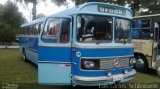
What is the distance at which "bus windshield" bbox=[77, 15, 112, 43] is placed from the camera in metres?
6.80

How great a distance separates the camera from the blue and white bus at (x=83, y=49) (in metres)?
6.74

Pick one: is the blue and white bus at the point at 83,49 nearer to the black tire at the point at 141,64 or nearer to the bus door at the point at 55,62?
the bus door at the point at 55,62

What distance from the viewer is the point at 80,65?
6.71 m

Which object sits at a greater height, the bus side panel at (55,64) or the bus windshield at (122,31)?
the bus windshield at (122,31)

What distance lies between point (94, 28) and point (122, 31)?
1.20 metres

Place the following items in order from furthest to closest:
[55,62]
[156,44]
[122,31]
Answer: [156,44], [122,31], [55,62]

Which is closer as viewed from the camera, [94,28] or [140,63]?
[94,28]

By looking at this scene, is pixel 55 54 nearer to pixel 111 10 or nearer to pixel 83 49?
pixel 83 49

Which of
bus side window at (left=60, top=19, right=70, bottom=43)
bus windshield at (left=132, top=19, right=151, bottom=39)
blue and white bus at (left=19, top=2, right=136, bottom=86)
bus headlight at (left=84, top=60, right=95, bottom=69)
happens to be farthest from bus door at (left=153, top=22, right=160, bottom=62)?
bus side window at (left=60, top=19, right=70, bottom=43)

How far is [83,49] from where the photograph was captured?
21.8ft

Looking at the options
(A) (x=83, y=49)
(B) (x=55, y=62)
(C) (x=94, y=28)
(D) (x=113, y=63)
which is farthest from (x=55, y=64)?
(D) (x=113, y=63)

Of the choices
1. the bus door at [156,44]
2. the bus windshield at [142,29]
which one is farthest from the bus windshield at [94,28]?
the bus windshield at [142,29]

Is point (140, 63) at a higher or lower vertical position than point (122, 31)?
lower

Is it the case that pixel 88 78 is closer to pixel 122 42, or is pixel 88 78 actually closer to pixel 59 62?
pixel 59 62
